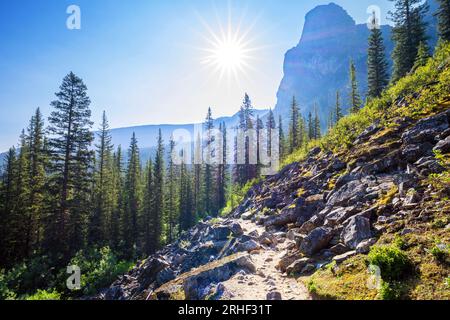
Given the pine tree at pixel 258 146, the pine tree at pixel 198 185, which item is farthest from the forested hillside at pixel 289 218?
the pine tree at pixel 258 146

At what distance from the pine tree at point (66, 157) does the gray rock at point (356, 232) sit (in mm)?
24622

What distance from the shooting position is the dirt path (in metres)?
7.77

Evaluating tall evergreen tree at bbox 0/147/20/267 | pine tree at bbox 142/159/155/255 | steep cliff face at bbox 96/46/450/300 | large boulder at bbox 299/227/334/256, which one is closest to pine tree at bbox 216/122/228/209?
pine tree at bbox 142/159/155/255

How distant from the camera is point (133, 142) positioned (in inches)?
1773

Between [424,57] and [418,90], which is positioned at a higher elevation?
[424,57]

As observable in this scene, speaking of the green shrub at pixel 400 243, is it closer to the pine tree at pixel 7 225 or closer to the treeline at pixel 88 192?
the treeline at pixel 88 192

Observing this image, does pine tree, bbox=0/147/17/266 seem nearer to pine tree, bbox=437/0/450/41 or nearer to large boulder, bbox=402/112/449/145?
large boulder, bbox=402/112/449/145

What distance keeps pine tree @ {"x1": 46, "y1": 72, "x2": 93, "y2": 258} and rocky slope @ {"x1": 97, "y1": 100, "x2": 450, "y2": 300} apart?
10124 millimetres

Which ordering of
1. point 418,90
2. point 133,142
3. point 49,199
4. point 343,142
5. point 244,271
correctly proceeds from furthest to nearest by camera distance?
point 133,142 < point 49,199 < point 343,142 < point 418,90 < point 244,271

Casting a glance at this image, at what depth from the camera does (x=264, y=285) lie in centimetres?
880
